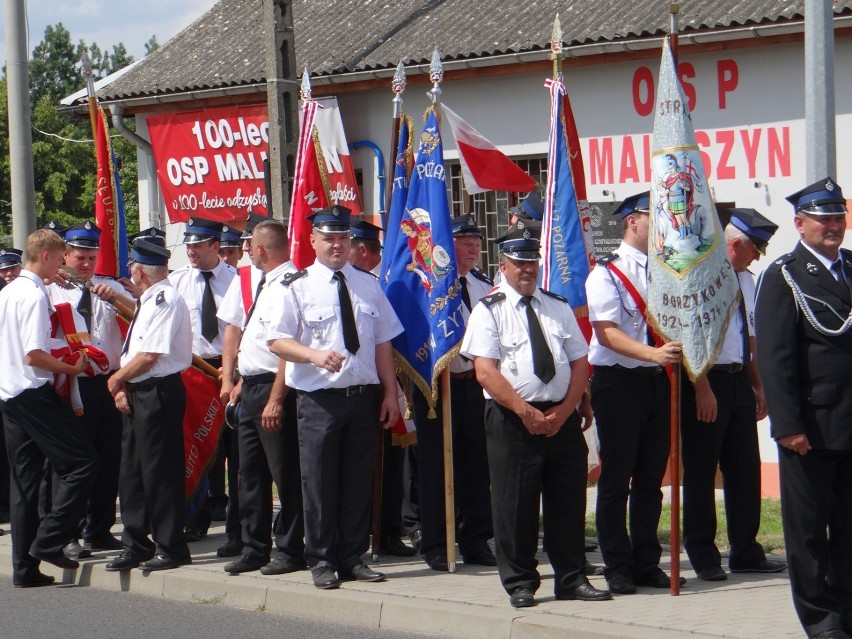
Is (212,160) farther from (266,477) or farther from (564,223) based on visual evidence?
(564,223)

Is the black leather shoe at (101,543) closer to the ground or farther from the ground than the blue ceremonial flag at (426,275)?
closer to the ground

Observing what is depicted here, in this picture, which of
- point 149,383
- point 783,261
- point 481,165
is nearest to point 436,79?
point 481,165

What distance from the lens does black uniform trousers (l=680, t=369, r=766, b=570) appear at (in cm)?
825

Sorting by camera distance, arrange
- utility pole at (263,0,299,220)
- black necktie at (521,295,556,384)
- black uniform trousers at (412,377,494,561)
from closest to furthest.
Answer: black necktie at (521,295,556,384) → black uniform trousers at (412,377,494,561) → utility pole at (263,0,299,220)

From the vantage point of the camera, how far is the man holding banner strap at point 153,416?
8945 mm

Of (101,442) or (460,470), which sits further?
(101,442)

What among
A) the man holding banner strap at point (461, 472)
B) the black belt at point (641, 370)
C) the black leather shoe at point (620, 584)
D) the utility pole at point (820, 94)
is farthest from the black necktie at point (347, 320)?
the utility pole at point (820, 94)

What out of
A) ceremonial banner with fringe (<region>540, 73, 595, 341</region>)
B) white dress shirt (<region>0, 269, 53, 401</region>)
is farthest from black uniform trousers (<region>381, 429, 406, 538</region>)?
white dress shirt (<region>0, 269, 53, 401</region>)

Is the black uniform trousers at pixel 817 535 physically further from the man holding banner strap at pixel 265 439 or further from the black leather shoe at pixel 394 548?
the black leather shoe at pixel 394 548

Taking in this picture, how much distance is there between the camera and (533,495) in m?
7.57

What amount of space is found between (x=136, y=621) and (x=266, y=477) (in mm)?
1282

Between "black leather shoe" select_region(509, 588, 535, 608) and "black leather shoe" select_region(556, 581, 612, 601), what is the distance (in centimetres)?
20

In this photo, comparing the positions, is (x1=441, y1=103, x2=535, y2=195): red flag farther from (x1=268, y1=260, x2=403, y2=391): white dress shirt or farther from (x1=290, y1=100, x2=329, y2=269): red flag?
(x1=268, y1=260, x2=403, y2=391): white dress shirt

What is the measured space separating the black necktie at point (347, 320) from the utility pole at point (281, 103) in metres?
4.41
